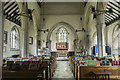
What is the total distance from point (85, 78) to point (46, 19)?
50.4ft

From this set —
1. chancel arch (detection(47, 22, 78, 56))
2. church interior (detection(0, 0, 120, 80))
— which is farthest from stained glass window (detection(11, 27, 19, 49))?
chancel arch (detection(47, 22, 78, 56))

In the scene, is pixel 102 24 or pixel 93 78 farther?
pixel 102 24

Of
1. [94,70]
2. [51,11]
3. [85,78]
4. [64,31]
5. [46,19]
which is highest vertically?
[51,11]

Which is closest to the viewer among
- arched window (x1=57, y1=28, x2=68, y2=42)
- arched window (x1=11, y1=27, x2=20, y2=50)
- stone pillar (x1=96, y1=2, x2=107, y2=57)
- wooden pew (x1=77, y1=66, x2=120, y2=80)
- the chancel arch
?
wooden pew (x1=77, y1=66, x2=120, y2=80)

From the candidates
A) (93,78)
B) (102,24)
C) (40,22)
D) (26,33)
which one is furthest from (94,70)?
(40,22)

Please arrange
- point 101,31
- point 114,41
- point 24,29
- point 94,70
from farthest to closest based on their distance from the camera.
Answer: point 114,41 → point 24,29 → point 101,31 → point 94,70

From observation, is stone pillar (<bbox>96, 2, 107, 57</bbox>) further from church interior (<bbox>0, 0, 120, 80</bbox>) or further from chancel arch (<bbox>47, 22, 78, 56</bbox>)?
chancel arch (<bbox>47, 22, 78, 56</bbox>)

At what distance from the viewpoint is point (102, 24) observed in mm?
9484

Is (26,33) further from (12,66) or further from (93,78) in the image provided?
(93,78)

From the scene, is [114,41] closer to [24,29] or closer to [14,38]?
[24,29]

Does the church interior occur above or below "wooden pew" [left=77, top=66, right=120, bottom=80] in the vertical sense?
above

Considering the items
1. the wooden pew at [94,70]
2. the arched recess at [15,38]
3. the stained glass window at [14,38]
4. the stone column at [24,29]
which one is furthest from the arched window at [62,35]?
the wooden pew at [94,70]

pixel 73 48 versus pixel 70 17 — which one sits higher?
pixel 70 17

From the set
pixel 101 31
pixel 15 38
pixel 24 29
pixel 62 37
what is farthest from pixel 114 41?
pixel 15 38
